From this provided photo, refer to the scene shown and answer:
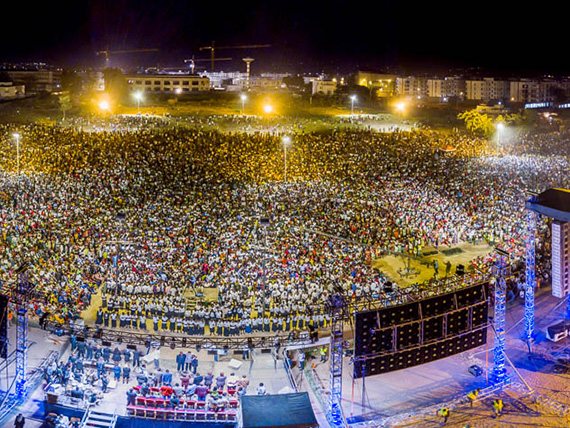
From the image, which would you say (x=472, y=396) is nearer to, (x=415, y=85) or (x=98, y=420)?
(x=98, y=420)

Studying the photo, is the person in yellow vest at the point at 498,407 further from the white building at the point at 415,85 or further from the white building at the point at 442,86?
the white building at the point at 442,86

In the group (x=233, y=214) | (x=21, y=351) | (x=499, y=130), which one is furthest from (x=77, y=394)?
(x=499, y=130)

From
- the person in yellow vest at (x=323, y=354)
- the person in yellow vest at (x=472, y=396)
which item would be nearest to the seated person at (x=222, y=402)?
the person in yellow vest at (x=323, y=354)

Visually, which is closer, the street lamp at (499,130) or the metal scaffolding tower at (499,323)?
the metal scaffolding tower at (499,323)

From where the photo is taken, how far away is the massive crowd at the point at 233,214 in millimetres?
23156

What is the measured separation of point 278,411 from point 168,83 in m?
59.0

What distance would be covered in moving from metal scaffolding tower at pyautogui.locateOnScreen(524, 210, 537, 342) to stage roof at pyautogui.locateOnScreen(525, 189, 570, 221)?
0.41 meters

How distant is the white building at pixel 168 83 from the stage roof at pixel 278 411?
55582 mm

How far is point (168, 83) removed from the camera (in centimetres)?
7012

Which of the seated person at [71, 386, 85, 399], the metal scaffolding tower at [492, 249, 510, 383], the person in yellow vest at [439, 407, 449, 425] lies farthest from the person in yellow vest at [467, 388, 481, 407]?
the seated person at [71, 386, 85, 399]

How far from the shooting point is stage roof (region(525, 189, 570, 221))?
65.3 ft

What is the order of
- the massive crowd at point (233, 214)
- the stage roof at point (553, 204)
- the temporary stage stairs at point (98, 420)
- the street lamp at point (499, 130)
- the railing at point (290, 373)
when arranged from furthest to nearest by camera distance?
the street lamp at point (499, 130) < the massive crowd at point (233, 214) < the stage roof at point (553, 204) < the railing at point (290, 373) < the temporary stage stairs at point (98, 420)

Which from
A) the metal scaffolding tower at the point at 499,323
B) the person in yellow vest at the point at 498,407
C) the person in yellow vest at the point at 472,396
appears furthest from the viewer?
the metal scaffolding tower at the point at 499,323

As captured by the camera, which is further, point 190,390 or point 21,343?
point 21,343
